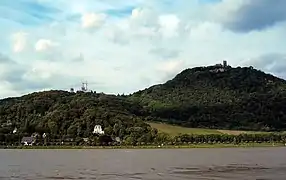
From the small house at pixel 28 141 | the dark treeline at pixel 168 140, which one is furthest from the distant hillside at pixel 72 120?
the small house at pixel 28 141

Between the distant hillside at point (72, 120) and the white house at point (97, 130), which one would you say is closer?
the distant hillside at point (72, 120)

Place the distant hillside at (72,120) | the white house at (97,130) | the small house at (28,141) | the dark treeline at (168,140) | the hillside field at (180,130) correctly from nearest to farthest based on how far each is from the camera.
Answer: the dark treeline at (168,140) → the distant hillside at (72,120) → the hillside field at (180,130) → the white house at (97,130) → the small house at (28,141)

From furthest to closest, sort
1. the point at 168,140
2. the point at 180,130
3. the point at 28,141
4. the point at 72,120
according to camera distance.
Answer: the point at 72,120, the point at 28,141, the point at 180,130, the point at 168,140

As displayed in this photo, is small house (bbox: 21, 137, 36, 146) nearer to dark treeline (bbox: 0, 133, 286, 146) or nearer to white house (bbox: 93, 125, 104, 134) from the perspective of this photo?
dark treeline (bbox: 0, 133, 286, 146)

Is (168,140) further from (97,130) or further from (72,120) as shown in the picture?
(72,120)

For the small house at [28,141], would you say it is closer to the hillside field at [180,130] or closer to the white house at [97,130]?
the white house at [97,130]

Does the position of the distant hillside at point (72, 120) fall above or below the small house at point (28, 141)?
above

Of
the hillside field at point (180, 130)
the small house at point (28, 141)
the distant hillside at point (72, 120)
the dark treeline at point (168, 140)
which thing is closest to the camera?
the dark treeline at point (168, 140)

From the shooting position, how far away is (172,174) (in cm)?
5344

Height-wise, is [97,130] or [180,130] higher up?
[180,130]

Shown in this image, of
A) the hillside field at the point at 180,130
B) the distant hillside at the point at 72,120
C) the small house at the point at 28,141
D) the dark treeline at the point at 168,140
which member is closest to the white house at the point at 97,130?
the distant hillside at the point at 72,120

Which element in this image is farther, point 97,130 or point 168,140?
point 97,130

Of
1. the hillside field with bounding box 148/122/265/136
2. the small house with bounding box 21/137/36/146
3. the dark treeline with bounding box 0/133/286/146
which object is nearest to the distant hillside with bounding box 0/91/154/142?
the dark treeline with bounding box 0/133/286/146

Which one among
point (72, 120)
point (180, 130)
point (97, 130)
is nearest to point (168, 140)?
point (180, 130)
